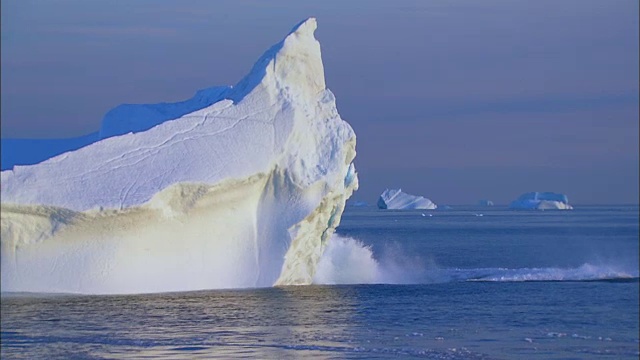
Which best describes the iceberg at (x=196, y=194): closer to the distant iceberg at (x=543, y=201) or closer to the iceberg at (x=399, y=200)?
the distant iceberg at (x=543, y=201)

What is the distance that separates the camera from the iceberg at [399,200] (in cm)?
8338

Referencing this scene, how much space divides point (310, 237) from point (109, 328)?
6095 mm

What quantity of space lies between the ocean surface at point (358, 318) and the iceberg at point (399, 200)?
2237 inches

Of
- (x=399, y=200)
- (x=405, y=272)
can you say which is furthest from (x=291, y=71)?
(x=399, y=200)

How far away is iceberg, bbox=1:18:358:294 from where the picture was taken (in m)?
17.3

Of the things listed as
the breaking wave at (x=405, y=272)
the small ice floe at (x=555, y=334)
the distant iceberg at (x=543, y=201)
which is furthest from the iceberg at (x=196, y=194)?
the distant iceberg at (x=543, y=201)

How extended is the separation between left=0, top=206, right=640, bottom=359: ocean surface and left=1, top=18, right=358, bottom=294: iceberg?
19.1 inches

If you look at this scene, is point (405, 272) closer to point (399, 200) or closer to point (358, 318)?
point (358, 318)

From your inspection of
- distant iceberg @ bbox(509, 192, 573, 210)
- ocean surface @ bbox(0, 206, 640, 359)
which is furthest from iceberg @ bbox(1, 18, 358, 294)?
distant iceberg @ bbox(509, 192, 573, 210)

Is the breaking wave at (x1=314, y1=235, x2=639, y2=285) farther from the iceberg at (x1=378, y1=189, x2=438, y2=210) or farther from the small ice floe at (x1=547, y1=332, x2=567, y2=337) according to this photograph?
the iceberg at (x1=378, y1=189, x2=438, y2=210)

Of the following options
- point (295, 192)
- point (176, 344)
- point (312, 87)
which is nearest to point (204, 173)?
point (295, 192)

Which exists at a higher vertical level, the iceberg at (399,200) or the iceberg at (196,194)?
the iceberg at (399,200)

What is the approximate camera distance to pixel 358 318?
698 inches

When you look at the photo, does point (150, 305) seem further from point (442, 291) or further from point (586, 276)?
point (586, 276)
